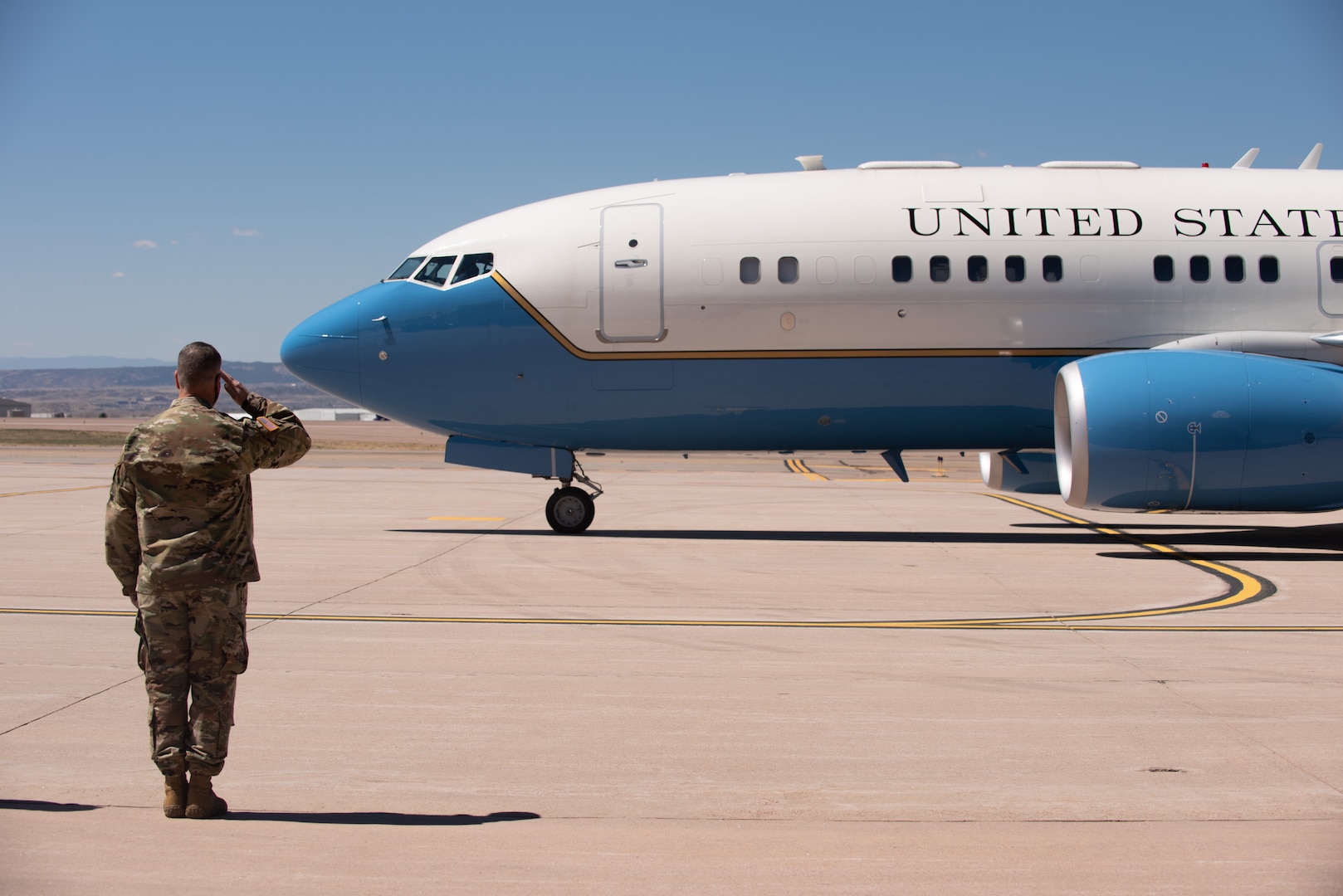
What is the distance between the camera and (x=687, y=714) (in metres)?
6.48

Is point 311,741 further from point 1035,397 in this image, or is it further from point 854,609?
point 1035,397

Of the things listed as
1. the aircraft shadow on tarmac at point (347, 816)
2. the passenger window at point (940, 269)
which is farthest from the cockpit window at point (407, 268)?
the aircraft shadow on tarmac at point (347, 816)

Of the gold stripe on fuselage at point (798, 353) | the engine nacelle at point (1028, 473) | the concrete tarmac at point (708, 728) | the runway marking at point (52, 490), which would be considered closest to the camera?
the concrete tarmac at point (708, 728)

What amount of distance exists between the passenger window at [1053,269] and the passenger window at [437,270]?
7.77 meters

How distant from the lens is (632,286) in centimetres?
1473

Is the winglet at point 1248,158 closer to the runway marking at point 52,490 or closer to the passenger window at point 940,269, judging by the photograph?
the passenger window at point 940,269

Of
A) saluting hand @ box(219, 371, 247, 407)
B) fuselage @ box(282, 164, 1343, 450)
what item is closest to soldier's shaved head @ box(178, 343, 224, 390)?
saluting hand @ box(219, 371, 247, 407)

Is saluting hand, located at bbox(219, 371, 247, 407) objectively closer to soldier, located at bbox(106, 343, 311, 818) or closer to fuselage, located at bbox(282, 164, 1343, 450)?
soldier, located at bbox(106, 343, 311, 818)

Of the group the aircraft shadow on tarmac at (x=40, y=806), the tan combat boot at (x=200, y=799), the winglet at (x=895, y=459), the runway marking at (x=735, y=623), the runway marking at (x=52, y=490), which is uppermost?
the winglet at (x=895, y=459)

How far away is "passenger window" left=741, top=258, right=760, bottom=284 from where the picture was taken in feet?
47.8

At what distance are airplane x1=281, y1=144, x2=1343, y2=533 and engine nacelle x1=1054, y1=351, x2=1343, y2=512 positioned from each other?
793 mm

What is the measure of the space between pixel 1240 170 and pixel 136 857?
627 inches

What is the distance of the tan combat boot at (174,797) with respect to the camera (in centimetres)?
470

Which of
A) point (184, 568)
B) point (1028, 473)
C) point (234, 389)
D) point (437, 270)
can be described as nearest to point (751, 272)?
point (437, 270)
